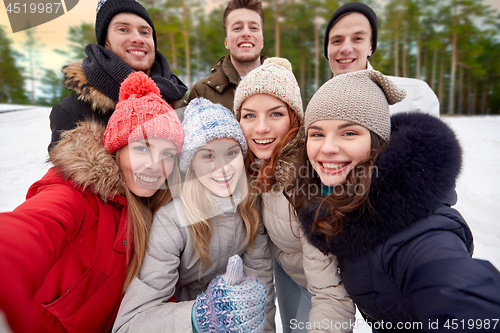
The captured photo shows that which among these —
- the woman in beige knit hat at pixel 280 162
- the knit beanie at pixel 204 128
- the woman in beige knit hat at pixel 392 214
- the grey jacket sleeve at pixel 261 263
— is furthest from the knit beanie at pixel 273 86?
the grey jacket sleeve at pixel 261 263

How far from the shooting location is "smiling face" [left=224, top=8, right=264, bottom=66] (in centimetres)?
291

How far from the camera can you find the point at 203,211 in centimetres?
150

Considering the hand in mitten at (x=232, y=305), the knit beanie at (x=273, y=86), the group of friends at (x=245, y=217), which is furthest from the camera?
the knit beanie at (x=273, y=86)

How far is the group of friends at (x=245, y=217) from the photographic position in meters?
0.89

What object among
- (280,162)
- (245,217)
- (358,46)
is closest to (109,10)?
(280,162)

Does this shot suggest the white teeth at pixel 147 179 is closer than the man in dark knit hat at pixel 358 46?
Yes

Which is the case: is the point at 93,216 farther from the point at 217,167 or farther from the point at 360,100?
the point at 360,100

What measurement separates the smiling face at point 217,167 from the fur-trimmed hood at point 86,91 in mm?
994

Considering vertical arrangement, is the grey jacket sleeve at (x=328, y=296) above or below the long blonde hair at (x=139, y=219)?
below

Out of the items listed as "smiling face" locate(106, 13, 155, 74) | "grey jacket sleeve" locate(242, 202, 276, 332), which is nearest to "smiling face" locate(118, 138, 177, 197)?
"grey jacket sleeve" locate(242, 202, 276, 332)

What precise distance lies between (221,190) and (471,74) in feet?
74.8

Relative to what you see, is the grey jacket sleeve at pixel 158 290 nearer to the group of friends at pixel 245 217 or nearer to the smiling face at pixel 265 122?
the group of friends at pixel 245 217

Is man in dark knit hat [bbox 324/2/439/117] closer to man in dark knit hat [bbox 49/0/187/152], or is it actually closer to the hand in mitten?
man in dark knit hat [bbox 49/0/187/152]

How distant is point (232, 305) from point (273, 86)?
137 cm
